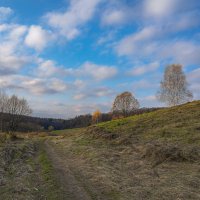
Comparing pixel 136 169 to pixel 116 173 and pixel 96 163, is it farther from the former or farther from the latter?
pixel 96 163

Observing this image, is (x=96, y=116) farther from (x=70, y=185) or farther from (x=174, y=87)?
(x=70, y=185)

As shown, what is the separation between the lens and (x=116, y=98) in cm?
9369

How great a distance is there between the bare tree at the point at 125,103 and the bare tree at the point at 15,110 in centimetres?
2783

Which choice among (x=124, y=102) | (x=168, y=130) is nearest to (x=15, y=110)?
(x=124, y=102)

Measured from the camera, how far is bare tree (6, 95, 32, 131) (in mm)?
83262

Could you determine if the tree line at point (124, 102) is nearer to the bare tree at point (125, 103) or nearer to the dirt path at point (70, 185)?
the bare tree at point (125, 103)

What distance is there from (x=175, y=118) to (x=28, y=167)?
24.2 meters

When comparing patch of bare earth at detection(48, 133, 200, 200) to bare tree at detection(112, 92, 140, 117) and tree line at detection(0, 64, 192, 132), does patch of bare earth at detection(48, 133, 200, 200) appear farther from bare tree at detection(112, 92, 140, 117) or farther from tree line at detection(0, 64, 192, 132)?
bare tree at detection(112, 92, 140, 117)

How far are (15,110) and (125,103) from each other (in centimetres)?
3415

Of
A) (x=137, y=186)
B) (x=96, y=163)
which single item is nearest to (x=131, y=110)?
(x=96, y=163)

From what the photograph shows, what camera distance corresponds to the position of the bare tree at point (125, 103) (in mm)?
92500

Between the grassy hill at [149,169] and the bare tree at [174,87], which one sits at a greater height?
the bare tree at [174,87]

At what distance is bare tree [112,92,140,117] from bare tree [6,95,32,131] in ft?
91.3

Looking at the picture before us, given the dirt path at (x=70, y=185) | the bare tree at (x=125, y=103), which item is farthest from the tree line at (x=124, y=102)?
the dirt path at (x=70, y=185)
